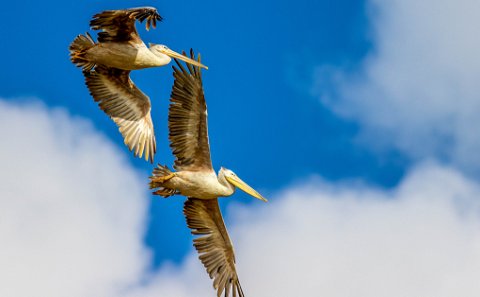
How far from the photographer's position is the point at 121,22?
20.7 m

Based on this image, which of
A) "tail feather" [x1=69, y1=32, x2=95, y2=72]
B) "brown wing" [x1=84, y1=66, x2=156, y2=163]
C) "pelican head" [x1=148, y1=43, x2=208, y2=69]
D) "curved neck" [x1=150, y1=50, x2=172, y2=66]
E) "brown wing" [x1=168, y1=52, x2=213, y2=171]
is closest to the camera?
"brown wing" [x1=168, y1=52, x2=213, y2=171]

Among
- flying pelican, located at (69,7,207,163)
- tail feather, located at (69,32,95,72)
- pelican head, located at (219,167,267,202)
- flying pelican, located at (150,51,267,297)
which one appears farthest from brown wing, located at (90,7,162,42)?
pelican head, located at (219,167,267,202)

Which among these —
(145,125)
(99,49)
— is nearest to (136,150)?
(145,125)

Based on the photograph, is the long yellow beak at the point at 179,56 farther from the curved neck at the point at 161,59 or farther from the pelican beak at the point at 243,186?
the pelican beak at the point at 243,186

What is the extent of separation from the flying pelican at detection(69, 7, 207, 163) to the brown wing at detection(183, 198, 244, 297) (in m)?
1.98

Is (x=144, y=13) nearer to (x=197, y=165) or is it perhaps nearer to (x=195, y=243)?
(x=197, y=165)

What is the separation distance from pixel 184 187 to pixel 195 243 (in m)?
1.49

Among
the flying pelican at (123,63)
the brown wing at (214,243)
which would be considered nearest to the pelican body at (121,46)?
the flying pelican at (123,63)

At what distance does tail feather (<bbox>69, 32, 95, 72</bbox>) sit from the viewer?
70.3 feet

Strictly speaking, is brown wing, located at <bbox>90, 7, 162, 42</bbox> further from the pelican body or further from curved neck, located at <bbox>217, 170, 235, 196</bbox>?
curved neck, located at <bbox>217, 170, 235, 196</bbox>

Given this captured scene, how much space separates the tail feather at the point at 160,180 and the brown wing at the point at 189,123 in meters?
0.26

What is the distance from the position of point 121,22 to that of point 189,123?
2.35 m

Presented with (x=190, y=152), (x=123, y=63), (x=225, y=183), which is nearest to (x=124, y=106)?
(x=123, y=63)

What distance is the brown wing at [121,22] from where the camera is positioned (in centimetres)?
2031
